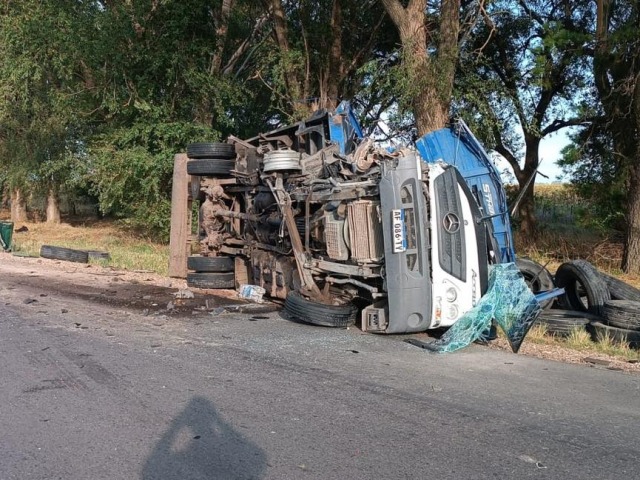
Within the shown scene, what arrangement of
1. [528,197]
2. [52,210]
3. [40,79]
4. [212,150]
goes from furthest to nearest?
[52,210], [528,197], [40,79], [212,150]

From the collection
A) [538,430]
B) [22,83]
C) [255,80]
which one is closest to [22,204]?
[22,83]

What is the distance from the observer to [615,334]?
23.7ft

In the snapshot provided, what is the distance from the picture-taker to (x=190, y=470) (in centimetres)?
358

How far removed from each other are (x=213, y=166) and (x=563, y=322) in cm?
616

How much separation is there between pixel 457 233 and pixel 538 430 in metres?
2.80

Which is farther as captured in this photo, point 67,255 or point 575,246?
point 575,246

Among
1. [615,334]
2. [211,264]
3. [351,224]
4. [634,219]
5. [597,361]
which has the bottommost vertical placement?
[597,361]

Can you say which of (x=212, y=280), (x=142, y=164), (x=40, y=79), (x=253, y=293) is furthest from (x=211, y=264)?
(x=40, y=79)

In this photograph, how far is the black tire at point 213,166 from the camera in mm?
10562

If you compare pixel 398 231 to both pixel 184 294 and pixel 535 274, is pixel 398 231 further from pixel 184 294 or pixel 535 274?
pixel 184 294

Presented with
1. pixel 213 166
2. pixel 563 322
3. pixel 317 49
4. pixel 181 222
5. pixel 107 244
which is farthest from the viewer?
pixel 107 244

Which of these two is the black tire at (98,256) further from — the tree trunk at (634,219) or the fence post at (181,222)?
the tree trunk at (634,219)

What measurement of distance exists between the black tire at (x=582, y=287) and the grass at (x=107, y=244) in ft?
25.4

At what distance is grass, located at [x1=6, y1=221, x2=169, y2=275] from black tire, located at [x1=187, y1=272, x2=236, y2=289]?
102 inches
